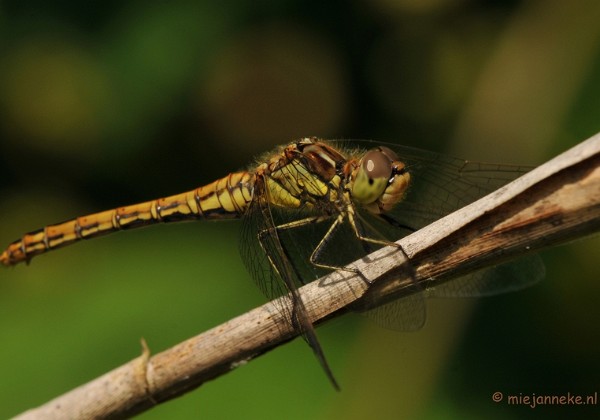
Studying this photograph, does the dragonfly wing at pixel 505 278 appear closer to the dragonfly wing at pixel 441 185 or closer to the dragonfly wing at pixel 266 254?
the dragonfly wing at pixel 441 185

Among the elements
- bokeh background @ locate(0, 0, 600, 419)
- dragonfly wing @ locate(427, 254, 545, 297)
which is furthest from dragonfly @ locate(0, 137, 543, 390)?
bokeh background @ locate(0, 0, 600, 419)

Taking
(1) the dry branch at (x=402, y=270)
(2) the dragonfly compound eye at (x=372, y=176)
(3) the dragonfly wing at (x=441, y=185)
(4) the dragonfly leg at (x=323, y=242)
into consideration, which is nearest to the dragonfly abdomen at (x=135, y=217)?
(4) the dragonfly leg at (x=323, y=242)

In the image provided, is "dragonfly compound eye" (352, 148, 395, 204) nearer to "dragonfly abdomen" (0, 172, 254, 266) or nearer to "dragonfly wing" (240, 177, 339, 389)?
"dragonfly wing" (240, 177, 339, 389)

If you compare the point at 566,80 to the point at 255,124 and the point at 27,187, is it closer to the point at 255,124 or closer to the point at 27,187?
the point at 255,124

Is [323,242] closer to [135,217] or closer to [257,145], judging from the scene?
[135,217]

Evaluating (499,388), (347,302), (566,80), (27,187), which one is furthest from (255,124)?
(347,302)

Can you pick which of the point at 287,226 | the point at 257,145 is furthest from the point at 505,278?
the point at 257,145
